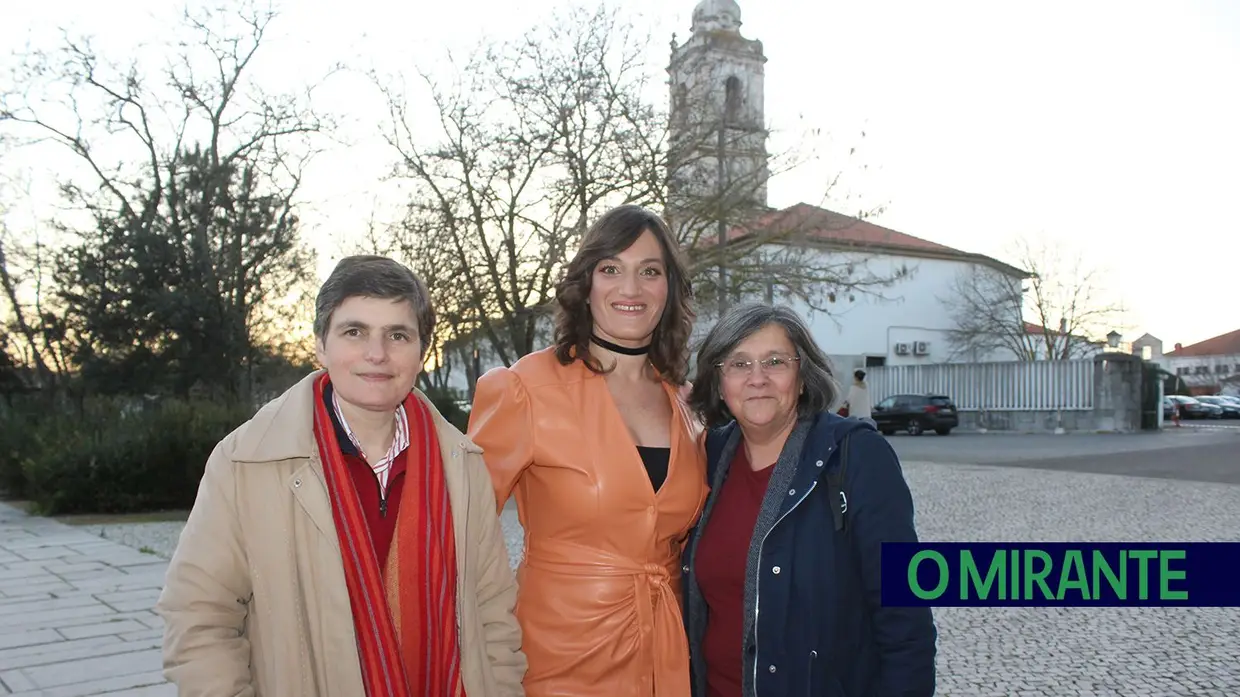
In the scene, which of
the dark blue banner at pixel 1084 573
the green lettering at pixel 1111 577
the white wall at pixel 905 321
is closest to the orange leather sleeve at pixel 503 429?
the dark blue banner at pixel 1084 573

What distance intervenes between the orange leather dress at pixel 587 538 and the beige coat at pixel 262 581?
1.99 feet

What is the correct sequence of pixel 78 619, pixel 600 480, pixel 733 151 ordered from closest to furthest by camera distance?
pixel 600 480 < pixel 78 619 < pixel 733 151

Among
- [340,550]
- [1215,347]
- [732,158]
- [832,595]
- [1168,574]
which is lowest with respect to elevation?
[1168,574]

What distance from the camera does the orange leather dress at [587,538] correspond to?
2.50 m

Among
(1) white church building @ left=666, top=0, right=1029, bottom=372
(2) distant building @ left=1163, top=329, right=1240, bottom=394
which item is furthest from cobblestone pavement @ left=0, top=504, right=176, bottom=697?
(2) distant building @ left=1163, top=329, right=1240, bottom=394

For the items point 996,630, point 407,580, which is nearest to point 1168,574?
point 996,630

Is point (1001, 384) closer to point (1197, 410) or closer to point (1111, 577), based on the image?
point (1197, 410)

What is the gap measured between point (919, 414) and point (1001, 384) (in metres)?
3.38

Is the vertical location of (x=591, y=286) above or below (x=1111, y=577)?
above

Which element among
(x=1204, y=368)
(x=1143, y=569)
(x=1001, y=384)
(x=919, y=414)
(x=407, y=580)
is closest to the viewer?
(x=407, y=580)

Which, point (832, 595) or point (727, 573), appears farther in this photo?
point (727, 573)

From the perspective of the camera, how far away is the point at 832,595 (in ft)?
7.49

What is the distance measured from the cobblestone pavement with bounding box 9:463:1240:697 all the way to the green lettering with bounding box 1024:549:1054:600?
1084 mm

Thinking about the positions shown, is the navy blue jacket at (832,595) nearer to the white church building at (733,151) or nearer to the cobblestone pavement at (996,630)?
the cobblestone pavement at (996,630)
